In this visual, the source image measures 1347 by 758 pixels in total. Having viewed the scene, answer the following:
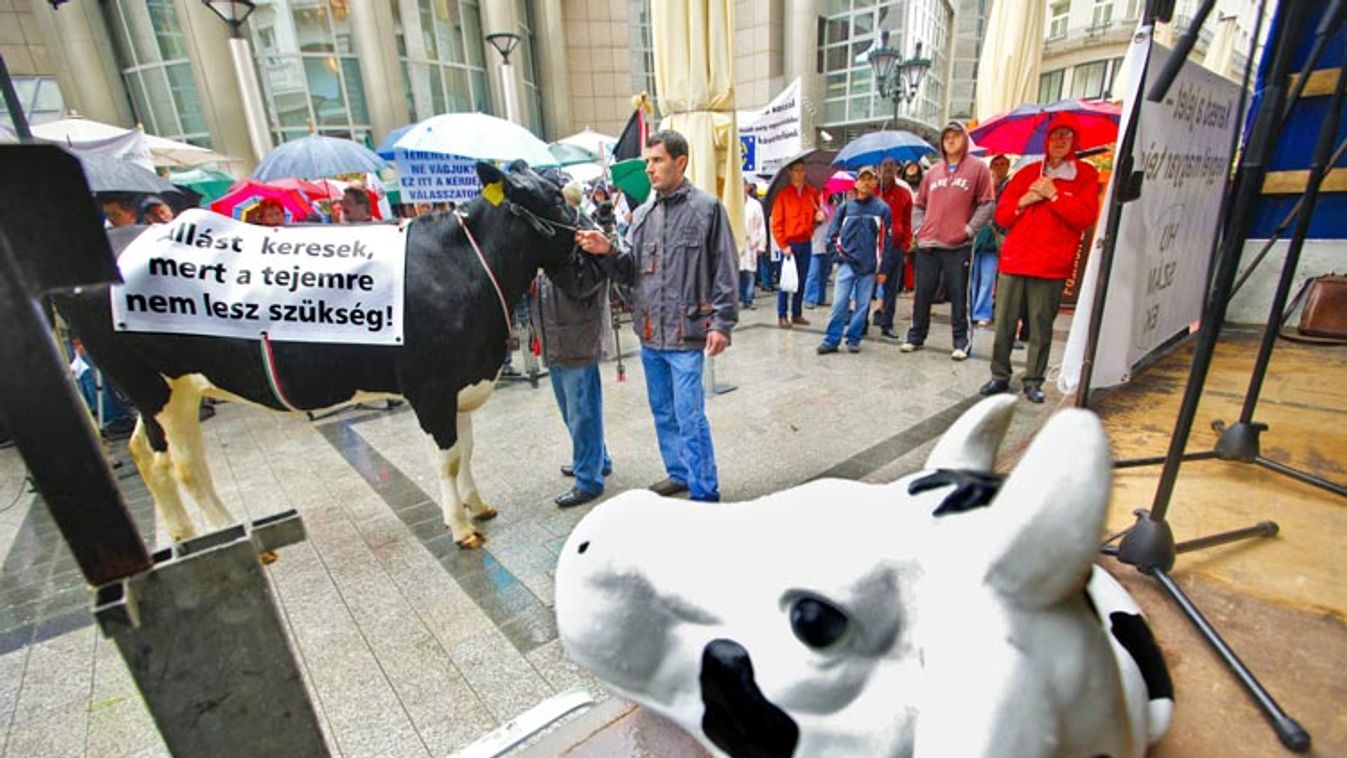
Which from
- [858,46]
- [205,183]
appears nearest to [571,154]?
[205,183]

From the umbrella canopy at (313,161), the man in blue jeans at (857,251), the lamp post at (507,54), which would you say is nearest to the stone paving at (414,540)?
the man in blue jeans at (857,251)

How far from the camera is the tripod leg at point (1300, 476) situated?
229 centimetres

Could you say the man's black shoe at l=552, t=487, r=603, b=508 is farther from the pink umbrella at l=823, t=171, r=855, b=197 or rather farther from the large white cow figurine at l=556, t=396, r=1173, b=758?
the pink umbrella at l=823, t=171, r=855, b=197

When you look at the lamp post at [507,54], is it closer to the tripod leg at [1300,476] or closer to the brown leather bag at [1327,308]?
the brown leather bag at [1327,308]

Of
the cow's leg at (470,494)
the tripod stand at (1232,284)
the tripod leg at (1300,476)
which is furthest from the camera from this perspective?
the cow's leg at (470,494)

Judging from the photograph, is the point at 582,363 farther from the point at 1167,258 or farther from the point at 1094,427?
the point at 1167,258

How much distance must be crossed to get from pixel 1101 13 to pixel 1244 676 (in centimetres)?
4171

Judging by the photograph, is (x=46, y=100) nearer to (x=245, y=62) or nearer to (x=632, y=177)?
(x=245, y=62)

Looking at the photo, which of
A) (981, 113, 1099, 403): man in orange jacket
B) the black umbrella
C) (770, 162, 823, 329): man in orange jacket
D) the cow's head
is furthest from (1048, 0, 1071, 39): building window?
the black umbrella

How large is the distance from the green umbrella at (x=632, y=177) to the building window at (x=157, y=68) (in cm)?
1632

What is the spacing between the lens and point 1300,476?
2.39 meters

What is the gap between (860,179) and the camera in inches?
270

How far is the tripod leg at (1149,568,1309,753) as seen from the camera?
1.29 meters

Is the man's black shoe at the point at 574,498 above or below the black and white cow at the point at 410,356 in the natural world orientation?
below
